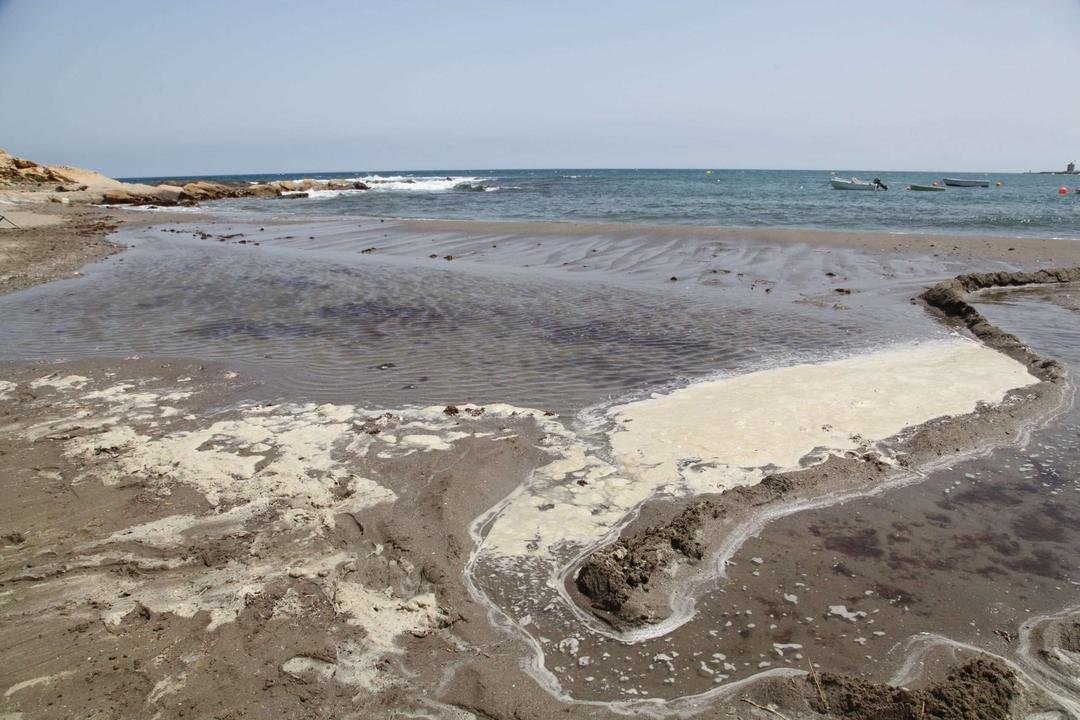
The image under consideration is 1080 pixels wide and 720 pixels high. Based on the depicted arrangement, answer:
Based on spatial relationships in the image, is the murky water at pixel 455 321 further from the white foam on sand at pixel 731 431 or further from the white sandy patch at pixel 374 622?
the white sandy patch at pixel 374 622

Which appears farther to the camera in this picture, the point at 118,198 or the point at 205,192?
the point at 205,192

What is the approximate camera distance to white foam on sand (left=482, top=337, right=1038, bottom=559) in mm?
4027

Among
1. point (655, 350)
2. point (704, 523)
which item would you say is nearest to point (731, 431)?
point (704, 523)

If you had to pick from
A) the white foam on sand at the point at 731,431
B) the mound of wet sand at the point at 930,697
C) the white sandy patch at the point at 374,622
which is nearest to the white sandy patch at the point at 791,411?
the white foam on sand at the point at 731,431

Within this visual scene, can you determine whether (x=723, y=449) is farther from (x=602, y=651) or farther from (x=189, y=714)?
(x=189, y=714)

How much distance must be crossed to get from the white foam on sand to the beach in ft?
0.11

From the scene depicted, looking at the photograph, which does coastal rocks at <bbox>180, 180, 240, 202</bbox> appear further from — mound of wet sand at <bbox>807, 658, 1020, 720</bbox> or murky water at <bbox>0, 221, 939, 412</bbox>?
mound of wet sand at <bbox>807, 658, 1020, 720</bbox>

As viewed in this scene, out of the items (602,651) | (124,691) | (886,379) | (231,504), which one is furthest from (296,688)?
(886,379)

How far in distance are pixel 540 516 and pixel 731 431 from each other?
200cm

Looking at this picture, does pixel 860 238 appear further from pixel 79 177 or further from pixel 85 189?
pixel 79 177

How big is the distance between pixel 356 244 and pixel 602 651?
56.4 feet

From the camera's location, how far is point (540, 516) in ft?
13.2

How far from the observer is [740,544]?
3.73 m

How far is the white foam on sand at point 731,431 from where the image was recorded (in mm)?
4027
